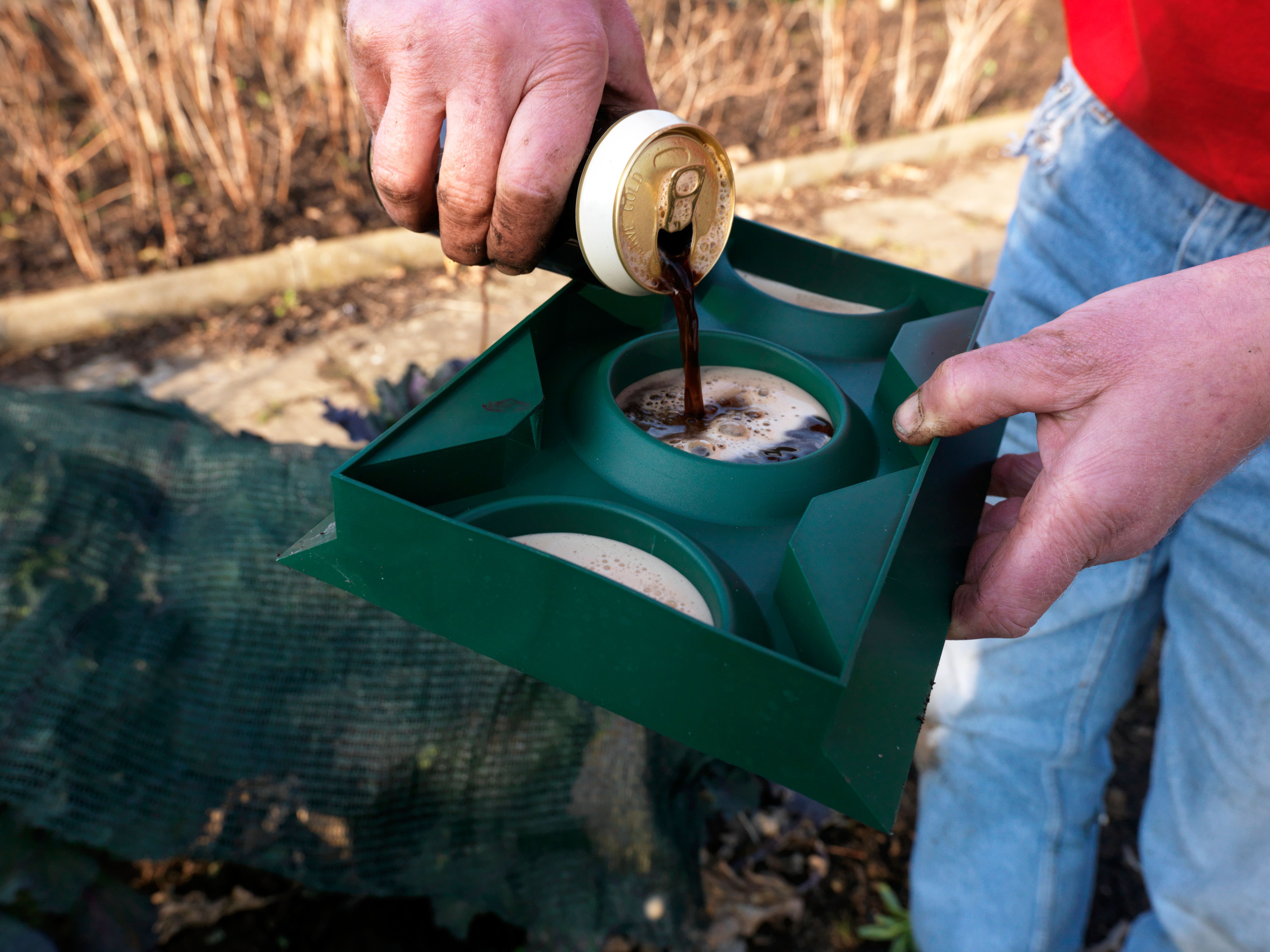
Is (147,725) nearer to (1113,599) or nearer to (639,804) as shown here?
(639,804)

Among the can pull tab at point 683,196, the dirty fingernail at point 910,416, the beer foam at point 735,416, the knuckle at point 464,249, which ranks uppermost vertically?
the can pull tab at point 683,196

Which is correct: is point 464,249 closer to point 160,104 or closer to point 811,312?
point 811,312

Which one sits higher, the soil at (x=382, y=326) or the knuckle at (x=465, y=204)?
the knuckle at (x=465, y=204)

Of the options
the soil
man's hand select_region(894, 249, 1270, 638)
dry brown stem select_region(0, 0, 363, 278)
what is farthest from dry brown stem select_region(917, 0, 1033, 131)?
man's hand select_region(894, 249, 1270, 638)

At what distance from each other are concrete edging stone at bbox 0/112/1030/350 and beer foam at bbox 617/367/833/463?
94.0 inches

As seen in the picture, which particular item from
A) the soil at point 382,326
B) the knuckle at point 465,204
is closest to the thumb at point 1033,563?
the knuckle at point 465,204

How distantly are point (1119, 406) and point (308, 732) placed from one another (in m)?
1.52

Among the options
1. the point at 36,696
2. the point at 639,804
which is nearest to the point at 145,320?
the point at 36,696

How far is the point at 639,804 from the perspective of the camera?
5.71 feet

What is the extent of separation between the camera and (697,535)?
45.2 inches

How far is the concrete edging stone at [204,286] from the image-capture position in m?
3.34

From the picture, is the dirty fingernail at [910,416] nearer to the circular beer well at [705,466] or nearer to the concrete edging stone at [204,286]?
the circular beer well at [705,466]

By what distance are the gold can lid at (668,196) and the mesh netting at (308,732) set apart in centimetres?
96

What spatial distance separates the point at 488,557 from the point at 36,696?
112cm
